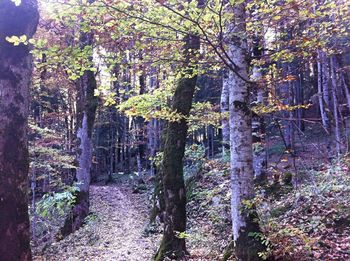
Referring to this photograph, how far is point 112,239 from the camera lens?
11125 millimetres

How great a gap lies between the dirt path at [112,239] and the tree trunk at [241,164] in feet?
11.6

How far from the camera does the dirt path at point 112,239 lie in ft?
29.8

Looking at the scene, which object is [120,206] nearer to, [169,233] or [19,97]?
[169,233]

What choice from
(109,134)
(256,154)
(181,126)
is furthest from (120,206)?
(109,134)

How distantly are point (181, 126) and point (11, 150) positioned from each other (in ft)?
14.8

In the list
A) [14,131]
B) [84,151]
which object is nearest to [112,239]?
[84,151]

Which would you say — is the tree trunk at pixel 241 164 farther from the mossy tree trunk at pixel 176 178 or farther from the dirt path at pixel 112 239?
the dirt path at pixel 112 239

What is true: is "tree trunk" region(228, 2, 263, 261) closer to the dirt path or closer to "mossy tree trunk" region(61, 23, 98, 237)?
the dirt path

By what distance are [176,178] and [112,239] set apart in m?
4.49

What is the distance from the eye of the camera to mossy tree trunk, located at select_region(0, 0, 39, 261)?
4301 mm

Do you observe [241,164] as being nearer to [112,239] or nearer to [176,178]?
[176,178]

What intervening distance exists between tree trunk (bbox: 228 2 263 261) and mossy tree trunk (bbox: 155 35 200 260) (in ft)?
5.27

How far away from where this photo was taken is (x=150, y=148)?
23625mm

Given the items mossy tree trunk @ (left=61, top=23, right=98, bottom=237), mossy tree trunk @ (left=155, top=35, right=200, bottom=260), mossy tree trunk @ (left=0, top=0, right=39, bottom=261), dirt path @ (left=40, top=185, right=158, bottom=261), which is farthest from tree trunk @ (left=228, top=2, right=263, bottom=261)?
mossy tree trunk @ (left=61, top=23, right=98, bottom=237)
